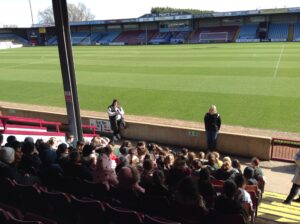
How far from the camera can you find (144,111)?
16.4m

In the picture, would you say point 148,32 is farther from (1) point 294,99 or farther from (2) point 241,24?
(1) point 294,99

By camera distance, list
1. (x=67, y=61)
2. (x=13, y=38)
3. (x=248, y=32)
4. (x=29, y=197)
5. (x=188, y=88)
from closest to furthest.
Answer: (x=29, y=197) < (x=67, y=61) < (x=188, y=88) < (x=248, y=32) < (x=13, y=38)

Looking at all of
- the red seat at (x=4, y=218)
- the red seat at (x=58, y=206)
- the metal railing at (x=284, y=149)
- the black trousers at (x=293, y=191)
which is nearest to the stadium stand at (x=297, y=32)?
the metal railing at (x=284, y=149)

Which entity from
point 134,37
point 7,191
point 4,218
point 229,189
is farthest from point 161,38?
point 4,218

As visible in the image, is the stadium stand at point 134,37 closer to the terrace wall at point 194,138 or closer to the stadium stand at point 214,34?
the stadium stand at point 214,34

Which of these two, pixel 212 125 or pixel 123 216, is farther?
pixel 212 125

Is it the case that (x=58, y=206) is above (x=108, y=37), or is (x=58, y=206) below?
above

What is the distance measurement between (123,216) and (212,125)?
680 cm

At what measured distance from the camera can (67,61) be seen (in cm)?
885

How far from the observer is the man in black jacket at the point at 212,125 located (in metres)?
10.5

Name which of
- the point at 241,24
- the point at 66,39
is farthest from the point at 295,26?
the point at 66,39

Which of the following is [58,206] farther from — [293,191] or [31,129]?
[31,129]

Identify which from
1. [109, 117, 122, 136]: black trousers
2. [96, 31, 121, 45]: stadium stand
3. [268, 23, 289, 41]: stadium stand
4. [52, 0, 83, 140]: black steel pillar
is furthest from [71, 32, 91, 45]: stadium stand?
[52, 0, 83, 140]: black steel pillar

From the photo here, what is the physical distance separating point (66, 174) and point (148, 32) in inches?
2776
